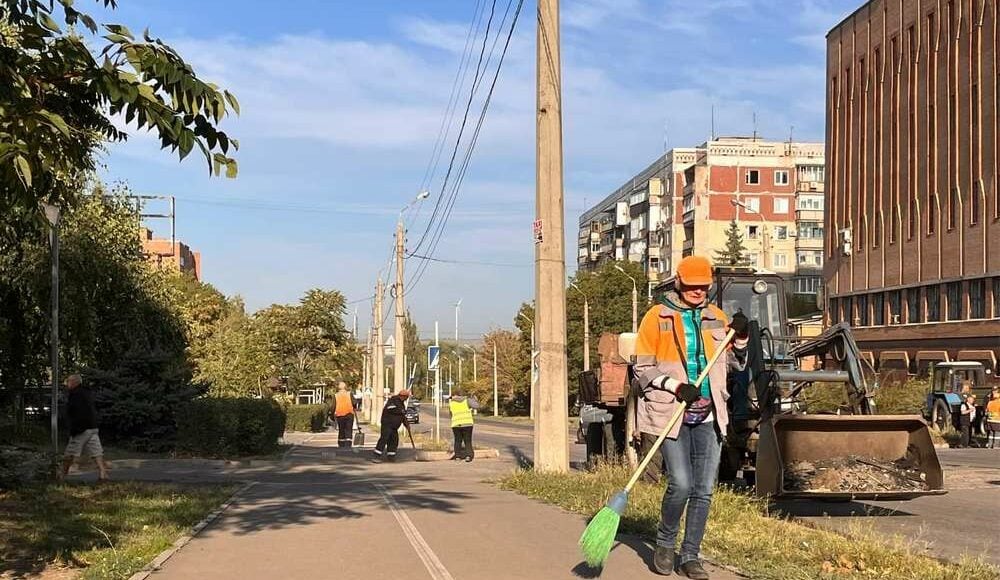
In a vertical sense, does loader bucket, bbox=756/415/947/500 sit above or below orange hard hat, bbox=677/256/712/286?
below

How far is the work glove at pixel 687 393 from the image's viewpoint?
6.94 metres

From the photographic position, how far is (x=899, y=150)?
56.8 meters

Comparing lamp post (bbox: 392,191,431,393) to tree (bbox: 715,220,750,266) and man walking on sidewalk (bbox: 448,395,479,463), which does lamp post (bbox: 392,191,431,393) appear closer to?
man walking on sidewalk (bbox: 448,395,479,463)

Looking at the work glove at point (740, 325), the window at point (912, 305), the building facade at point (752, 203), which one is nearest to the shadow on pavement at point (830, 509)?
the work glove at point (740, 325)

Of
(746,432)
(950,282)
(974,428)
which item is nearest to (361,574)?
(746,432)

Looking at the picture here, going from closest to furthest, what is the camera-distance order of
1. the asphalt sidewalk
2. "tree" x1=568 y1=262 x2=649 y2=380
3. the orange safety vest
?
the asphalt sidewalk < the orange safety vest < "tree" x1=568 y1=262 x2=649 y2=380

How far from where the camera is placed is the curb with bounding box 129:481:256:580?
771 centimetres

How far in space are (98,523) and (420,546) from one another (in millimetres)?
3560

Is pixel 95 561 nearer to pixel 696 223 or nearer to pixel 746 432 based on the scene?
pixel 746 432

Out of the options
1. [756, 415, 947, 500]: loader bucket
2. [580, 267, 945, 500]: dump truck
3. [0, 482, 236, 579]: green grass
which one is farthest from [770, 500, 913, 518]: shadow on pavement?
[0, 482, 236, 579]: green grass

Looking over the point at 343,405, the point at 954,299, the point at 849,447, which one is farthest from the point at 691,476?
the point at 954,299

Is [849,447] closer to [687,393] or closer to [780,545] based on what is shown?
[780,545]

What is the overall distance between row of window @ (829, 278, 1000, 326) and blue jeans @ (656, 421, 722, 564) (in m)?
41.0

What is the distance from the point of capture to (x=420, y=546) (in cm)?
896
